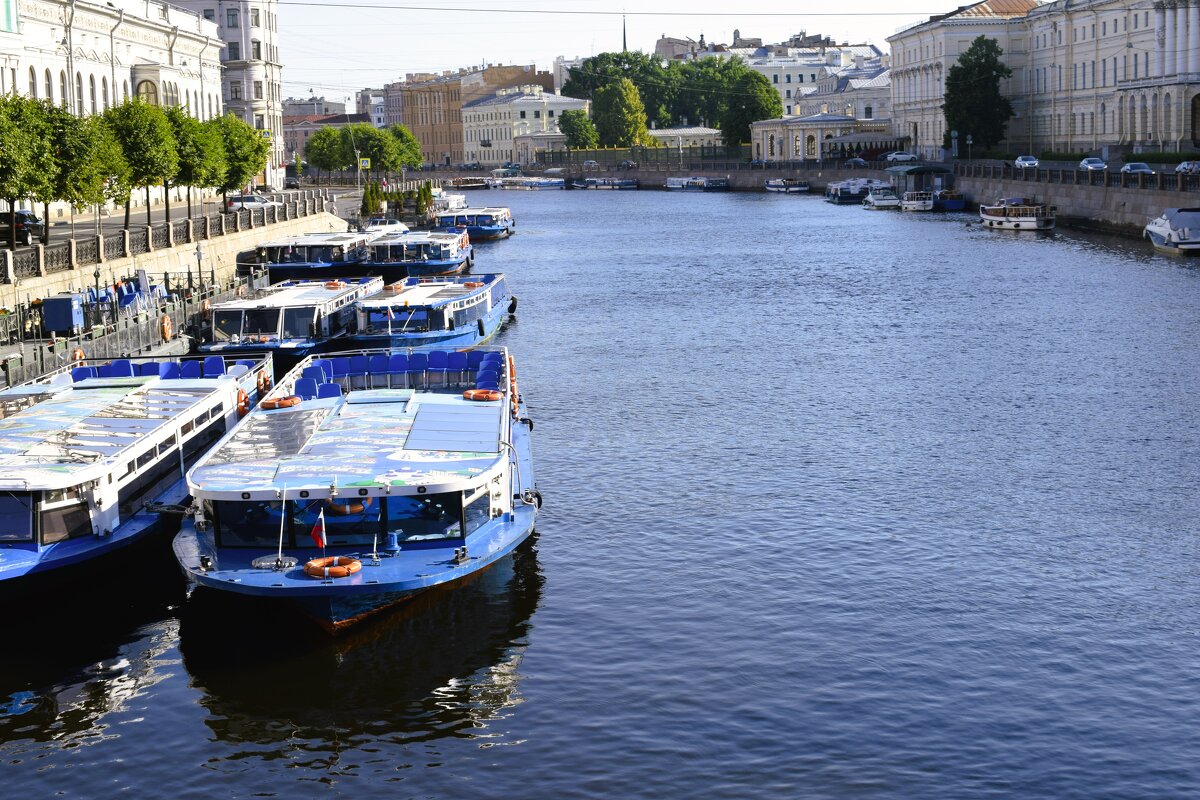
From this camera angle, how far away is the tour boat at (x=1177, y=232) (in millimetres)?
65188

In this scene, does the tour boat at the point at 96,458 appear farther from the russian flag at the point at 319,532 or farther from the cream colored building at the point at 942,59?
the cream colored building at the point at 942,59

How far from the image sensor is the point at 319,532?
66.3 feet

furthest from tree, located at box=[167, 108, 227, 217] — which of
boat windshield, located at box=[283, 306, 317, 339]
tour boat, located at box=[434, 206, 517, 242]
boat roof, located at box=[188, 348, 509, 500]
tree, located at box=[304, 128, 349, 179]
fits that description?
tree, located at box=[304, 128, 349, 179]

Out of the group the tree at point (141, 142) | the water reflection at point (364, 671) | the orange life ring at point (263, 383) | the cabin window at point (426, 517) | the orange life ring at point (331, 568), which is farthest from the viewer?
the tree at point (141, 142)

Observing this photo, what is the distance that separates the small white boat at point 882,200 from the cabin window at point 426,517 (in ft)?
323

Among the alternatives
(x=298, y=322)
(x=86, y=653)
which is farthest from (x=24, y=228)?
(x=86, y=653)

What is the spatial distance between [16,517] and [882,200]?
331 ft

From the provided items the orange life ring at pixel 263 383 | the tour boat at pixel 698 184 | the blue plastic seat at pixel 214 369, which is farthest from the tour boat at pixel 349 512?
the tour boat at pixel 698 184

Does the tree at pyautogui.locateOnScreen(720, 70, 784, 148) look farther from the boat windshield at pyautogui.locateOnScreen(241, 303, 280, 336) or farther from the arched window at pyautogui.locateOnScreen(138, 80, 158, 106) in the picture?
the boat windshield at pyautogui.locateOnScreen(241, 303, 280, 336)

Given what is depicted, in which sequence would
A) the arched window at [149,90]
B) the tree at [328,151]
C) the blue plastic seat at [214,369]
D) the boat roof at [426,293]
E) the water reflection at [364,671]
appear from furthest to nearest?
the tree at [328,151]
the arched window at [149,90]
the boat roof at [426,293]
the blue plastic seat at [214,369]
the water reflection at [364,671]

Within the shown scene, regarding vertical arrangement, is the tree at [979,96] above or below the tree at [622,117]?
below

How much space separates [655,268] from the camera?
72500 mm

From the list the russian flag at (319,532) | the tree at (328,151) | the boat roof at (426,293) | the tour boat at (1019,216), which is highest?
the tree at (328,151)

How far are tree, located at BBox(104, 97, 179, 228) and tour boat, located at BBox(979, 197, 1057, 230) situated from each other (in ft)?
147
